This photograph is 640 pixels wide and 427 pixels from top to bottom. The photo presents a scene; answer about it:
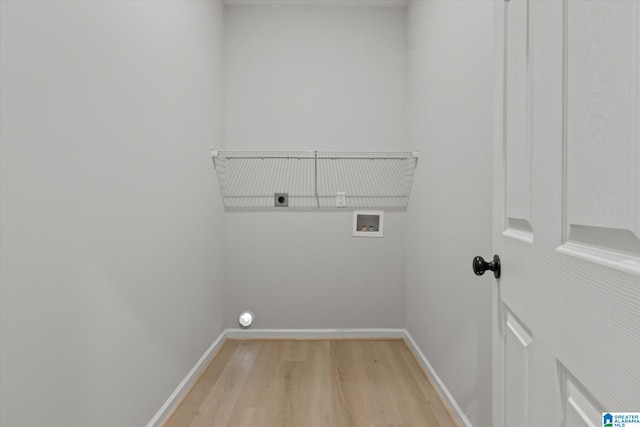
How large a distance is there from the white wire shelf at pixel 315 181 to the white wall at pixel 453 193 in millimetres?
284

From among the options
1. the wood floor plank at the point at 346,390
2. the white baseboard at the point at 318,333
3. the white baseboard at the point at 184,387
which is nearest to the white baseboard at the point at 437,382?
the white baseboard at the point at 318,333

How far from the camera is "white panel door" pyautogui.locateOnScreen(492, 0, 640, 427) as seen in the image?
1.69 ft

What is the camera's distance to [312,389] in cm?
222

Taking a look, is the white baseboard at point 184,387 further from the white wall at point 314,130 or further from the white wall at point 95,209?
the white wall at point 314,130

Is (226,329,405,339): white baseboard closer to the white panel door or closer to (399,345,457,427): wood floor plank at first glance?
(399,345,457,427): wood floor plank

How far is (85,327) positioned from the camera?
1.29 meters

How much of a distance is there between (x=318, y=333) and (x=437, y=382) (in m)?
1.09

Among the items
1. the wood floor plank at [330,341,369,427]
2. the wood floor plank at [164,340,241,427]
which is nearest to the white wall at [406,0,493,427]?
the wood floor plank at [330,341,369,427]

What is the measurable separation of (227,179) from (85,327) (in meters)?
1.86

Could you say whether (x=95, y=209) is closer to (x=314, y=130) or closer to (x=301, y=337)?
(x=314, y=130)

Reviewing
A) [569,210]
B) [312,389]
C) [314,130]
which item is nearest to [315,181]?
[314,130]

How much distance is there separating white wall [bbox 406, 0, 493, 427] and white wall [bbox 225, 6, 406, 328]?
0.27 m

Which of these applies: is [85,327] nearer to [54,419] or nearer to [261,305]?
[54,419]

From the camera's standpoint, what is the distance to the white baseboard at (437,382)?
185 centimetres
